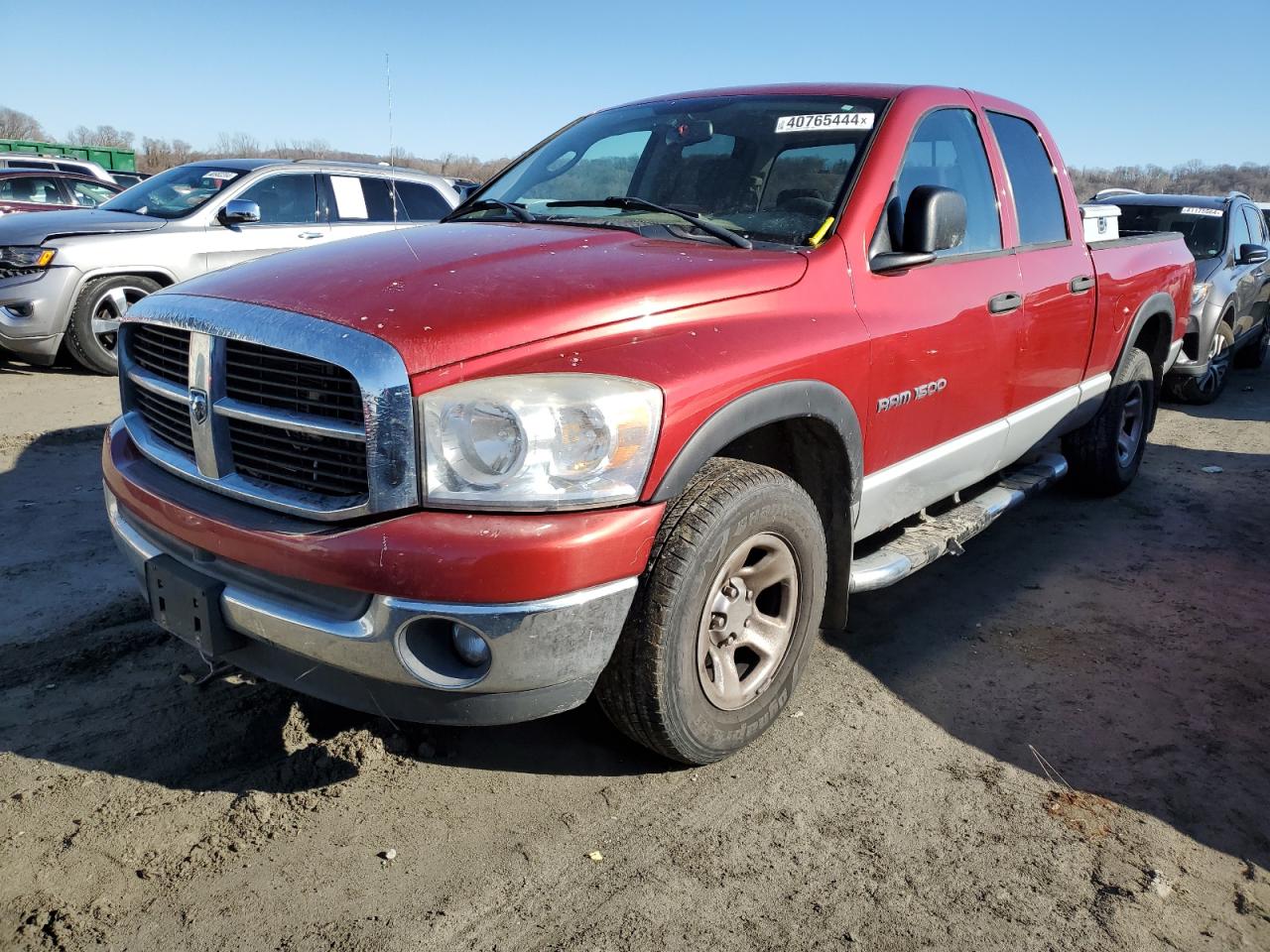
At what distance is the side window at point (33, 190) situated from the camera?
13711 millimetres

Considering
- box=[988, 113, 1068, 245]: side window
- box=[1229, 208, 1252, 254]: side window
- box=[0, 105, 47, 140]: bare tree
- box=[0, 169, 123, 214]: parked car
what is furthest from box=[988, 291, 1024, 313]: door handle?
box=[0, 105, 47, 140]: bare tree

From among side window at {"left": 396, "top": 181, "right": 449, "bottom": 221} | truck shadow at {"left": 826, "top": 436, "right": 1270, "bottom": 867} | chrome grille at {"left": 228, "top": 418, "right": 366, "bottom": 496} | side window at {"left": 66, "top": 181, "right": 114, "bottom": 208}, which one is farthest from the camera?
side window at {"left": 66, "top": 181, "right": 114, "bottom": 208}

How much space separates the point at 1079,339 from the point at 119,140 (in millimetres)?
56966

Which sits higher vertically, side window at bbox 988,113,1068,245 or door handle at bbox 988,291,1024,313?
side window at bbox 988,113,1068,245

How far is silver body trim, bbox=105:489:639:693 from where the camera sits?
2096mm

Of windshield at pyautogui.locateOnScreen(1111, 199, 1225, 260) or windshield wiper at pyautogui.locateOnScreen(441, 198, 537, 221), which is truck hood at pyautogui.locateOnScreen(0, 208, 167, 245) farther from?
windshield at pyautogui.locateOnScreen(1111, 199, 1225, 260)

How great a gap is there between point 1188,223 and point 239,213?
8.50 meters

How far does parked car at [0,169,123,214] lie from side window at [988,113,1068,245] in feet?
43.5

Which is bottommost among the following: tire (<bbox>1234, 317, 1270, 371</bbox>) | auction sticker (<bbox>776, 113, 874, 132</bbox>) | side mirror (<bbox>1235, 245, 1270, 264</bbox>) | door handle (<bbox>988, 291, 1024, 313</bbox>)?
tire (<bbox>1234, 317, 1270, 371</bbox>)

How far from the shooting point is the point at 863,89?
3561 millimetres

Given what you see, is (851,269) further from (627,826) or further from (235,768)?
(235,768)

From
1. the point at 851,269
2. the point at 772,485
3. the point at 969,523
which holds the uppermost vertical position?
the point at 851,269

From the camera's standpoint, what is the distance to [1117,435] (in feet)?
17.3

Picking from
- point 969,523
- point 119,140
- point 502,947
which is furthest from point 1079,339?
point 119,140
